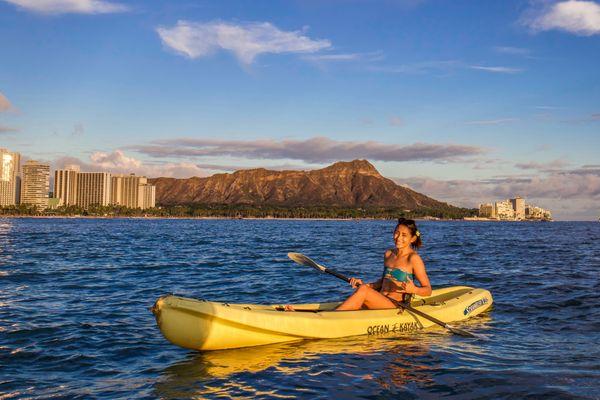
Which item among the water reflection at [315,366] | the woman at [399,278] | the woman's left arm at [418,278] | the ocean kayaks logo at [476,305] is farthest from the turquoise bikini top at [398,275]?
the ocean kayaks logo at [476,305]

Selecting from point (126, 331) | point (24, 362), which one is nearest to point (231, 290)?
point (126, 331)

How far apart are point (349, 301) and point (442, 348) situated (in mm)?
1902

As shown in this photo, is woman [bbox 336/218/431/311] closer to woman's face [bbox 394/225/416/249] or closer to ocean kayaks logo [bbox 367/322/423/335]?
woman's face [bbox 394/225/416/249]

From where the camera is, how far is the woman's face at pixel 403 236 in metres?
9.63

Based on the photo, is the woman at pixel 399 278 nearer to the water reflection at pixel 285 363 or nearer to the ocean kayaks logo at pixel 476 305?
the water reflection at pixel 285 363

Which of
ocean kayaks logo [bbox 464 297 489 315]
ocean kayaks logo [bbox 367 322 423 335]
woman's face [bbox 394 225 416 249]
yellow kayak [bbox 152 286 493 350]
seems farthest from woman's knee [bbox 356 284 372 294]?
ocean kayaks logo [bbox 464 297 489 315]

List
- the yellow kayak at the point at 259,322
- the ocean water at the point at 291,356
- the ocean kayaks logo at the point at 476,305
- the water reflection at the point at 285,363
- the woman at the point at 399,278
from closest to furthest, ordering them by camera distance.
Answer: the ocean water at the point at 291,356 → the water reflection at the point at 285,363 → the yellow kayak at the point at 259,322 → the woman at the point at 399,278 → the ocean kayaks logo at the point at 476,305

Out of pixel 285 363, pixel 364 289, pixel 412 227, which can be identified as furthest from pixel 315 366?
pixel 412 227

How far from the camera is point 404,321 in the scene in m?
10.1

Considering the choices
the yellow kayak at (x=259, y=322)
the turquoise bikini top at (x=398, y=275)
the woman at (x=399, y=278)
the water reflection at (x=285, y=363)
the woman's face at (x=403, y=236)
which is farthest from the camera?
the turquoise bikini top at (x=398, y=275)

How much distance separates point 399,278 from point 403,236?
0.88 m

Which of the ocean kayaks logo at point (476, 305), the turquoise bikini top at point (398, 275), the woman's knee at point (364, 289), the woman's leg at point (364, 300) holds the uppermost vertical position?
the turquoise bikini top at point (398, 275)

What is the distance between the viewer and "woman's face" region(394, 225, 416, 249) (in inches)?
379

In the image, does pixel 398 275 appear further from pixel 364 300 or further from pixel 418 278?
pixel 364 300
